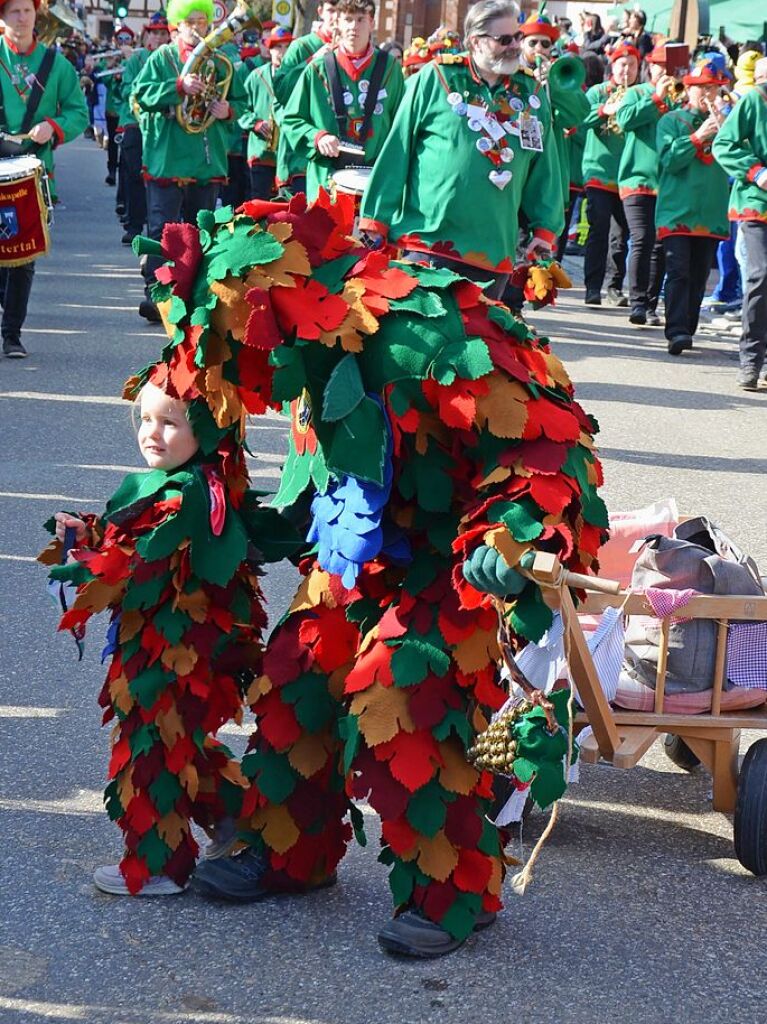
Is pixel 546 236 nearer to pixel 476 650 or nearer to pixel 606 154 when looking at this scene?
pixel 476 650

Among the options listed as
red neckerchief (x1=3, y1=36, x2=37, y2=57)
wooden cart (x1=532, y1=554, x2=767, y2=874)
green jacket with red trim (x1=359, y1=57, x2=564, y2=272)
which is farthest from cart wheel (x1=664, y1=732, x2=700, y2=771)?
red neckerchief (x1=3, y1=36, x2=37, y2=57)

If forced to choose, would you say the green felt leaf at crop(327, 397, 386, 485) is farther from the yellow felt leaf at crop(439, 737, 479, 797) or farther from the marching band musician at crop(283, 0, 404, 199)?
the marching band musician at crop(283, 0, 404, 199)

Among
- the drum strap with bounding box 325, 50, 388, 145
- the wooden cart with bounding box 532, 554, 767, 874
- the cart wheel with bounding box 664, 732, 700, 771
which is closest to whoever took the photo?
the wooden cart with bounding box 532, 554, 767, 874

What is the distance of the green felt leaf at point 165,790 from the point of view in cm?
325

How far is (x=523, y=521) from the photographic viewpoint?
110 inches

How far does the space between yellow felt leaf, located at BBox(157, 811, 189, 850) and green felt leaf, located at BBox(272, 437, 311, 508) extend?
672 millimetres

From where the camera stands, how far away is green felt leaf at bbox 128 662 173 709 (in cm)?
322

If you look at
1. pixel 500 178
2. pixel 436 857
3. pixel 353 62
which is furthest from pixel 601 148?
pixel 436 857

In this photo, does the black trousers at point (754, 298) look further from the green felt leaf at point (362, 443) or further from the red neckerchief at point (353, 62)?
the green felt leaf at point (362, 443)

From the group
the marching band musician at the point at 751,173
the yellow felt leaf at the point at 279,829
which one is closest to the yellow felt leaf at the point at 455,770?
the yellow felt leaf at the point at 279,829

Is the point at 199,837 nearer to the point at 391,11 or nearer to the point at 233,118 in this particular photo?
the point at 233,118

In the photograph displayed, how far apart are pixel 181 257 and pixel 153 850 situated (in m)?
1.20

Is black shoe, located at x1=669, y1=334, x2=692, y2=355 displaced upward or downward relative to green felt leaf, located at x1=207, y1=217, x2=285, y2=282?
downward

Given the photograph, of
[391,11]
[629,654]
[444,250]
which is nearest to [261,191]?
[444,250]
